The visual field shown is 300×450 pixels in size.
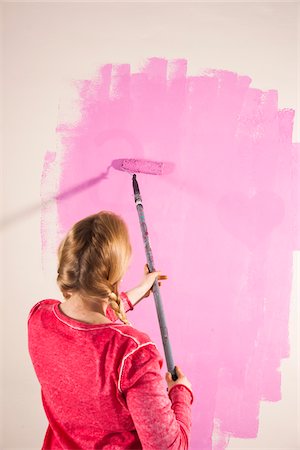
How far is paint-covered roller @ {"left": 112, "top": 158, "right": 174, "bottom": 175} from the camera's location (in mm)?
1399

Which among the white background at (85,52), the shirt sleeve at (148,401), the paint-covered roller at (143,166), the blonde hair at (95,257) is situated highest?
the white background at (85,52)

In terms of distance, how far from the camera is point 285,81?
1435mm

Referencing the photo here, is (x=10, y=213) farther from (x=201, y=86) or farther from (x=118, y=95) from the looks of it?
(x=201, y=86)

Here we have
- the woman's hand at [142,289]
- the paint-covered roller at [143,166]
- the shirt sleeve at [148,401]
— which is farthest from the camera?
the paint-covered roller at [143,166]

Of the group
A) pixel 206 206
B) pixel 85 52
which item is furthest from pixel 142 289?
pixel 85 52

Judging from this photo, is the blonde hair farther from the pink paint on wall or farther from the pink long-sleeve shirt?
the pink paint on wall

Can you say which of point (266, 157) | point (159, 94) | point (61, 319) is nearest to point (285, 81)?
point (266, 157)

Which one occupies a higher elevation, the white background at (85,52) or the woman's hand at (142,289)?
the white background at (85,52)

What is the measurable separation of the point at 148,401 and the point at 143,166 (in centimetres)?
83

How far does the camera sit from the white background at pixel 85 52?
141cm

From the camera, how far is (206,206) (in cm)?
144

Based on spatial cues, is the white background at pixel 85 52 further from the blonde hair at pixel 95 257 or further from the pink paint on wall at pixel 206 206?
the blonde hair at pixel 95 257

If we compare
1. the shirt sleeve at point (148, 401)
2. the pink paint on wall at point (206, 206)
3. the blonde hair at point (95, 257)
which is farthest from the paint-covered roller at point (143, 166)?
the shirt sleeve at point (148, 401)

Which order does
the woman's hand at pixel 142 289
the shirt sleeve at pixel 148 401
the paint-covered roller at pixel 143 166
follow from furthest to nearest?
the paint-covered roller at pixel 143 166 < the woman's hand at pixel 142 289 < the shirt sleeve at pixel 148 401
